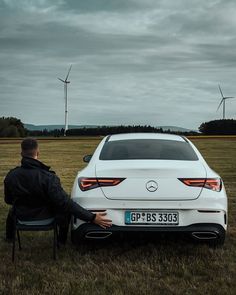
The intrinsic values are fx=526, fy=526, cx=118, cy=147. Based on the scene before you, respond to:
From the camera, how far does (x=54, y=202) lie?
561 cm

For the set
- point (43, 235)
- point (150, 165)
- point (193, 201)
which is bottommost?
point (43, 235)

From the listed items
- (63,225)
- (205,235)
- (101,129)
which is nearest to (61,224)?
(63,225)

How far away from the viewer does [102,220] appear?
5609 millimetres

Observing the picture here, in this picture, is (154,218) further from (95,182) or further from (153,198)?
(95,182)

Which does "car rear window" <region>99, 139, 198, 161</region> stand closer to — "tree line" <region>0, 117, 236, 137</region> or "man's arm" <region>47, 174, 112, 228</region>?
"man's arm" <region>47, 174, 112, 228</region>

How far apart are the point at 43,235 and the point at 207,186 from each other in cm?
263

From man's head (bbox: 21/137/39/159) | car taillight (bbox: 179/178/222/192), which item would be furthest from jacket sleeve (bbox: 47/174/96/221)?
car taillight (bbox: 179/178/222/192)

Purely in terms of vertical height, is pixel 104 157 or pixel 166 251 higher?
pixel 104 157

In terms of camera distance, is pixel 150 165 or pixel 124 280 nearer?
pixel 124 280

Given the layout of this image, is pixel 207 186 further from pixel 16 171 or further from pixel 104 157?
pixel 16 171

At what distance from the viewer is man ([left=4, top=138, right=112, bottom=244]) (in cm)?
559

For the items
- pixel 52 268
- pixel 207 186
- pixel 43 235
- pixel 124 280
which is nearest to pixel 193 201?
pixel 207 186

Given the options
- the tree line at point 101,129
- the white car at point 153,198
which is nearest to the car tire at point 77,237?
the white car at point 153,198

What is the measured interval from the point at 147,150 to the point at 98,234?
1402 millimetres
